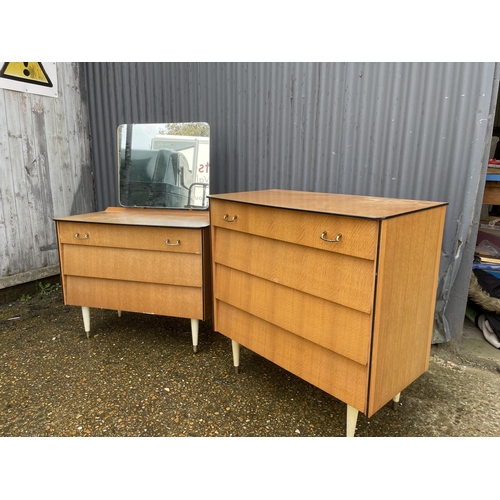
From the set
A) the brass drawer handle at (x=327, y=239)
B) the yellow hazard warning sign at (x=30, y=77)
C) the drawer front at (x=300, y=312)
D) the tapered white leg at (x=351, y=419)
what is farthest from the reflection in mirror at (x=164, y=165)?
the tapered white leg at (x=351, y=419)

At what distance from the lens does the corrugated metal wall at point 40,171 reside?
9.97 ft

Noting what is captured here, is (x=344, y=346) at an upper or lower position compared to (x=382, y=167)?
lower

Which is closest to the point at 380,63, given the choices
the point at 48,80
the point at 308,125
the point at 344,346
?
the point at 308,125

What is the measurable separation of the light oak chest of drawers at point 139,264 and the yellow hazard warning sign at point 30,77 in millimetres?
1519

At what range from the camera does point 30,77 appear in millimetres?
3070

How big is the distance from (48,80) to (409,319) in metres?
3.40

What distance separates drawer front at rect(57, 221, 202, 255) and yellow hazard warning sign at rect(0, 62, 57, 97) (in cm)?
152

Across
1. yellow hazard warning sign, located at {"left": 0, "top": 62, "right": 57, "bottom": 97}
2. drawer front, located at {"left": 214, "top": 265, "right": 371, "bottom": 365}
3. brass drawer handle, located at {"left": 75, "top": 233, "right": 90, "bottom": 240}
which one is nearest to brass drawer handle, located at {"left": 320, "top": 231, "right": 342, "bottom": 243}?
drawer front, located at {"left": 214, "top": 265, "right": 371, "bottom": 365}

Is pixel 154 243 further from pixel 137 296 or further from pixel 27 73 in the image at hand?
pixel 27 73

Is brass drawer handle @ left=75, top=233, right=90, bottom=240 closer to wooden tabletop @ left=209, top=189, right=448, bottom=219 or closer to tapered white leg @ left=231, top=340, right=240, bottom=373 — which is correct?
wooden tabletop @ left=209, top=189, right=448, bottom=219

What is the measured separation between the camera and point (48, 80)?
126 inches

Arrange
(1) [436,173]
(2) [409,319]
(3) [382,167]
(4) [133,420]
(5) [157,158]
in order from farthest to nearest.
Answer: (5) [157,158]
(3) [382,167]
(1) [436,173]
(4) [133,420]
(2) [409,319]

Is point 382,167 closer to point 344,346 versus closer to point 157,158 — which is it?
point 344,346

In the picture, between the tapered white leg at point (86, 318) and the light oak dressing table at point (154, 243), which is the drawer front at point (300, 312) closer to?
the light oak dressing table at point (154, 243)
